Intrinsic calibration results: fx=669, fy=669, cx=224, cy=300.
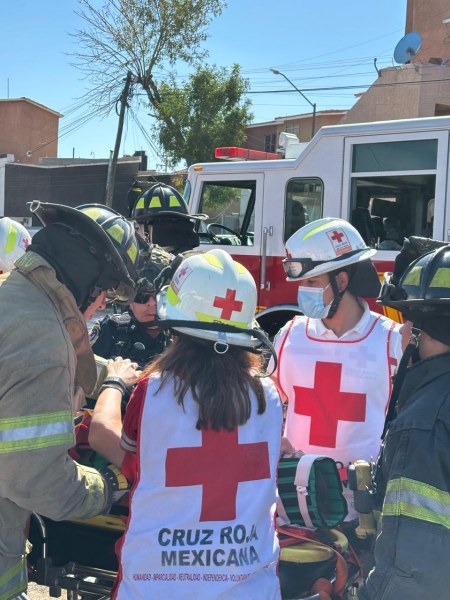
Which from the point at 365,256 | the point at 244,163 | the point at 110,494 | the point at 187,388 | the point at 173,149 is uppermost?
the point at 173,149

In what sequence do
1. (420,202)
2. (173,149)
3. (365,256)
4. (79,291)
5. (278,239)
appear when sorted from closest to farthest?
(79,291) < (365,256) < (420,202) < (278,239) < (173,149)

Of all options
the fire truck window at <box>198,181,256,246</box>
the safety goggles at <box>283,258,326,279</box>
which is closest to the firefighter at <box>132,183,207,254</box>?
the safety goggles at <box>283,258,326,279</box>

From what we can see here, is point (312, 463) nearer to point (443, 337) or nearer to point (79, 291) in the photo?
point (443, 337)

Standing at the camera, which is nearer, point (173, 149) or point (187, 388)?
point (187, 388)

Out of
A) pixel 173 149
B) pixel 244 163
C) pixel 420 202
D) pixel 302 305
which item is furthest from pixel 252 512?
pixel 173 149

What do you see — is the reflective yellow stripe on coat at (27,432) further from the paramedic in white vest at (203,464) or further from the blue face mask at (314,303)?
the blue face mask at (314,303)

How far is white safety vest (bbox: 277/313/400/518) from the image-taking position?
245 centimetres

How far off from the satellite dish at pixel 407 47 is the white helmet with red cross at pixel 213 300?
10.4 metres

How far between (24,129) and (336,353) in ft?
127

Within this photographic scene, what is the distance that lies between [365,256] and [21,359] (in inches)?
61.2

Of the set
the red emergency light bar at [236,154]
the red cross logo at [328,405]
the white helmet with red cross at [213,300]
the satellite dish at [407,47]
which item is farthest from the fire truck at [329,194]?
the satellite dish at [407,47]

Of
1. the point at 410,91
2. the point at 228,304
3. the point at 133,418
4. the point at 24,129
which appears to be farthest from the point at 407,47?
the point at 24,129

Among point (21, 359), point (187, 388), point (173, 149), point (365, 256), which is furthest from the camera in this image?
point (173, 149)

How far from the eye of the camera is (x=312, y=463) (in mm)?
2113
